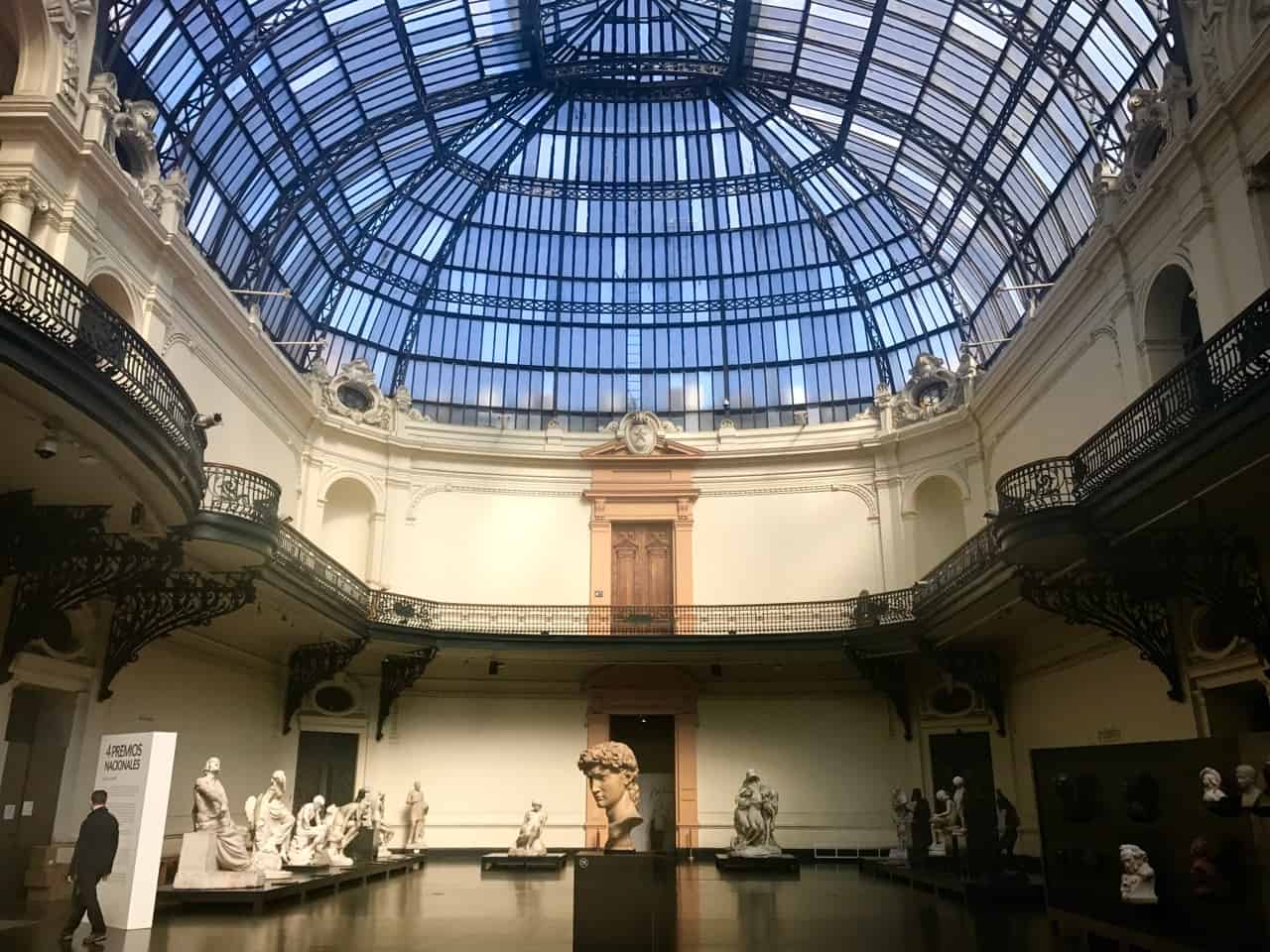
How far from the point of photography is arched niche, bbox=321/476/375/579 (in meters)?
30.2

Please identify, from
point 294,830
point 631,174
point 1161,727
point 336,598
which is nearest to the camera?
point 1161,727

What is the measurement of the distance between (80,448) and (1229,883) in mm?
13076

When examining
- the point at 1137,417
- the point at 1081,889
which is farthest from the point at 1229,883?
the point at 1137,417

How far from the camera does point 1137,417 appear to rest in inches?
648

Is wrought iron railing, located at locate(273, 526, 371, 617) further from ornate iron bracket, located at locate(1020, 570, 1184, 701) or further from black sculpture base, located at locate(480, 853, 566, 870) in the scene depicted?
ornate iron bracket, located at locate(1020, 570, 1184, 701)

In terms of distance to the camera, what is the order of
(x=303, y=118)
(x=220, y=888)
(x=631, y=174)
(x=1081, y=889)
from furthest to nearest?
(x=631, y=174), (x=303, y=118), (x=220, y=888), (x=1081, y=889)

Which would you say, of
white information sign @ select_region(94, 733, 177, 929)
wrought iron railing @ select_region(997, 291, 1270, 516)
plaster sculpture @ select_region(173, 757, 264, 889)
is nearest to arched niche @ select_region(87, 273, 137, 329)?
plaster sculpture @ select_region(173, 757, 264, 889)

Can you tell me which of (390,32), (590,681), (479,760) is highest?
(390,32)

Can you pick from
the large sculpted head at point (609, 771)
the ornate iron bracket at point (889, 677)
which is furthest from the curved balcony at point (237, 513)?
the ornate iron bracket at point (889, 677)

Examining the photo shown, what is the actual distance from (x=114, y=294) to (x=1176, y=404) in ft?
61.1

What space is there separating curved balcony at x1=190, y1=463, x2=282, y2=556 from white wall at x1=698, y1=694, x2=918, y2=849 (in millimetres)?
15449

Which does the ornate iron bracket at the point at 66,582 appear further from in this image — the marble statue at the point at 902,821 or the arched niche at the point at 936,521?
the arched niche at the point at 936,521

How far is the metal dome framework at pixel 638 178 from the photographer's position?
2280 cm

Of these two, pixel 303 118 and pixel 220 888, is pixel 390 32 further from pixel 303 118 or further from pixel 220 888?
pixel 220 888
